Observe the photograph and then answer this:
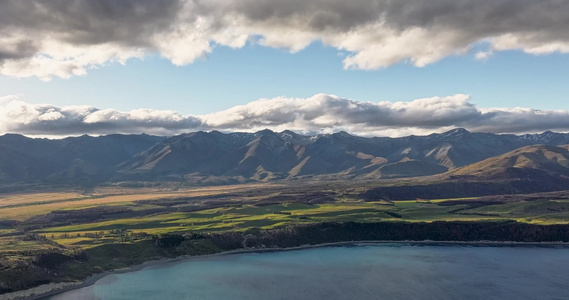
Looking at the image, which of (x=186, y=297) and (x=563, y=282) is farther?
(x=563, y=282)

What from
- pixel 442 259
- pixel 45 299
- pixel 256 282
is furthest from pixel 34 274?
pixel 442 259

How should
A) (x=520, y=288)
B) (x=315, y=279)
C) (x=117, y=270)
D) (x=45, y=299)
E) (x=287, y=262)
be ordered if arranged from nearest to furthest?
(x=45, y=299) < (x=520, y=288) < (x=315, y=279) < (x=117, y=270) < (x=287, y=262)

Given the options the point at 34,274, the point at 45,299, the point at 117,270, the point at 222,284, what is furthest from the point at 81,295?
the point at 222,284

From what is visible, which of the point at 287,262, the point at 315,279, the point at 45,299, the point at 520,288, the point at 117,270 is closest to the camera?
the point at 45,299

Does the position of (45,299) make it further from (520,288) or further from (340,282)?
(520,288)

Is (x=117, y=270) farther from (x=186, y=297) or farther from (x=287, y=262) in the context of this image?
(x=287, y=262)

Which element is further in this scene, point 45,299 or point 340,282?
point 340,282
